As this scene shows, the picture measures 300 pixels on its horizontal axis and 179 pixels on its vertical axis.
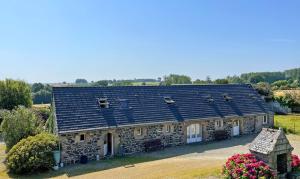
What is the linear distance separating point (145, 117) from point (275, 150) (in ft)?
39.8

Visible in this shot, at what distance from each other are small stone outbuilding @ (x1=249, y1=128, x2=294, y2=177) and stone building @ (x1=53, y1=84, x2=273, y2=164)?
33.4ft

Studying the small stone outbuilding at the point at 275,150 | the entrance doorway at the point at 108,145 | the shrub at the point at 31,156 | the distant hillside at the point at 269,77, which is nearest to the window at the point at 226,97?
the small stone outbuilding at the point at 275,150

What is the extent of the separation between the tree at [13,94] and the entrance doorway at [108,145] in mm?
29413

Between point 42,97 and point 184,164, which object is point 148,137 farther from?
point 42,97

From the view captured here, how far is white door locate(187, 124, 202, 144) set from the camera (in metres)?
29.1

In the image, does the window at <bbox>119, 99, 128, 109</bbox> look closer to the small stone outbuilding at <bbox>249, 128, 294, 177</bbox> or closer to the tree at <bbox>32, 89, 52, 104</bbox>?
the small stone outbuilding at <bbox>249, 128, 294, 177</bbox>

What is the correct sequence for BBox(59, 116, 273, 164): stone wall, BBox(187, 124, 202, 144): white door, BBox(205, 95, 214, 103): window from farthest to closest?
→ BBox(205, 95, 214, 103): window < BBox(187, 124, 202, 144): white door < BBox(59, 116, 273, 164): stone wall

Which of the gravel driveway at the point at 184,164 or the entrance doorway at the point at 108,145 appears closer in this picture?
the gravel driveway at the point at 184,164

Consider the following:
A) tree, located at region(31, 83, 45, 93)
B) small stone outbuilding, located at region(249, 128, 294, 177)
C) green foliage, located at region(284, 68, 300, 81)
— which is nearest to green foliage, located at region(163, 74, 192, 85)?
tree, located at region(31, 83, 45, 93)

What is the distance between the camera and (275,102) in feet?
182

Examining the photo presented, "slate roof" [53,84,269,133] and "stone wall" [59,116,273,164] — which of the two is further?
"slate roof" [53,84,269,133]

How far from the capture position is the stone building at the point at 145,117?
23.6 m

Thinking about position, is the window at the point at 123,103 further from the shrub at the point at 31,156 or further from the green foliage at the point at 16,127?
the green foliage at the point at 16,127

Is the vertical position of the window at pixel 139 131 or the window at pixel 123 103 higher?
the window at pixel 123 103
